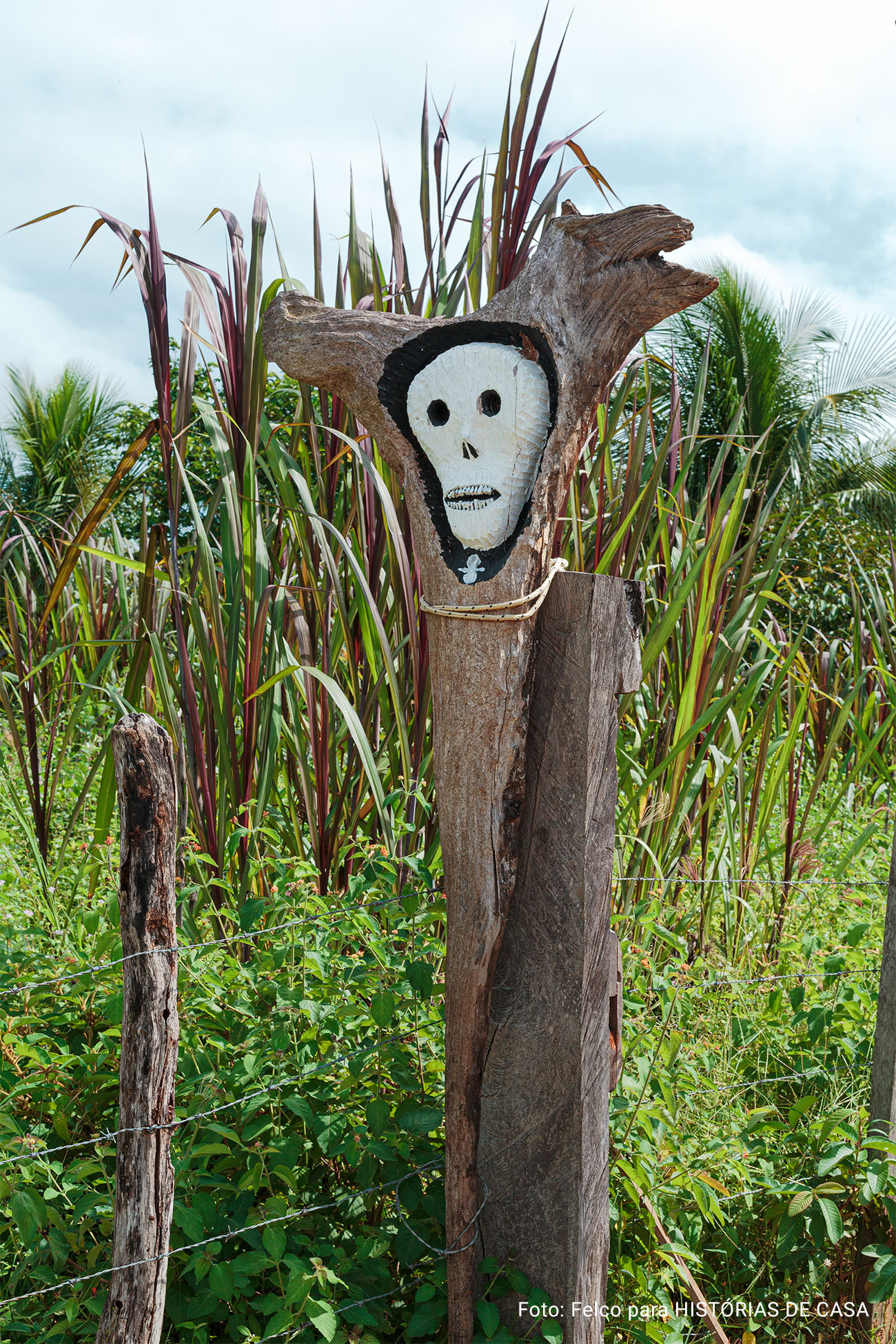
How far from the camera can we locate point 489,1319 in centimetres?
128

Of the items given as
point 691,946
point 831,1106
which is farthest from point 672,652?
point 831,1106

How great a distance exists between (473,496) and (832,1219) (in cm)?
132

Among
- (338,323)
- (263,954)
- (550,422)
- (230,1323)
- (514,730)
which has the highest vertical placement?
(338,323)

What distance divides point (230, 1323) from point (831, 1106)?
49.1 inches

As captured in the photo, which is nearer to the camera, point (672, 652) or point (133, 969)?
point (133, 969)

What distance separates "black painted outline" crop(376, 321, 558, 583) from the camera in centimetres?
123

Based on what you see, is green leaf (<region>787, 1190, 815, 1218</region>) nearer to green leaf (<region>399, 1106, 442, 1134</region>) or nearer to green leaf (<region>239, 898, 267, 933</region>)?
green leaf (<region>399, 1106, 442, 1134</region>)

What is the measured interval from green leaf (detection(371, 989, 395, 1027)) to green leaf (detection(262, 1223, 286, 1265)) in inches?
11.7

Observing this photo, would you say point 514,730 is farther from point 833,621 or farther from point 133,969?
point 833,621

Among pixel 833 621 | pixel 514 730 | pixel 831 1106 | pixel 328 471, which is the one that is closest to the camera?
pixel 514 730

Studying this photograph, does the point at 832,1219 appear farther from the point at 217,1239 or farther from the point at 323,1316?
the point at 217,1239

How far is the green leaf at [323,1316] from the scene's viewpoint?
1.20 metres

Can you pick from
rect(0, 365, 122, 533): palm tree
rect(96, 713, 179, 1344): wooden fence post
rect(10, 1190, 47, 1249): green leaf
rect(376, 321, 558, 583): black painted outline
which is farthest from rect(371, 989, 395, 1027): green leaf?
rect(0, 365, 122, 533): palm tree

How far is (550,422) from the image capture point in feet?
4.04
